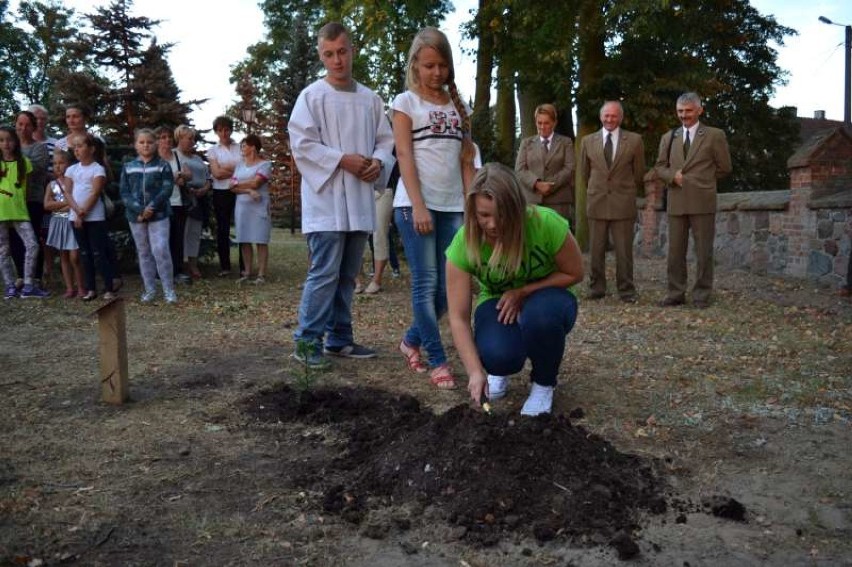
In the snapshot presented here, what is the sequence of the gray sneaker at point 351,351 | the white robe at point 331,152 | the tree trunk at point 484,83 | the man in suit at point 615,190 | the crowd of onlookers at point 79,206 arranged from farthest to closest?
the tree trunk at point 484,83 → the man in suit at point 615,190 → the crowd of onlookers at point 79,206 → the gray sneaker at point 351,351 → the white robe at point 331,152

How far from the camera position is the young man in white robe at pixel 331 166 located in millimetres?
4848

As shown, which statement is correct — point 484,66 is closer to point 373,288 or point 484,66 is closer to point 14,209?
point 373,288

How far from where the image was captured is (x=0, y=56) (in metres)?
41.0

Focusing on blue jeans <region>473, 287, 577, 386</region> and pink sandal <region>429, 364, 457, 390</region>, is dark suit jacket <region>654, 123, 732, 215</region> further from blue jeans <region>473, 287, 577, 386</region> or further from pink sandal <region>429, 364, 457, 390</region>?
blue jeans <region>473, 287, 577, 386</region>

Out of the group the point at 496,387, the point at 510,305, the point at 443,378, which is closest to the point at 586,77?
the point at 443,378

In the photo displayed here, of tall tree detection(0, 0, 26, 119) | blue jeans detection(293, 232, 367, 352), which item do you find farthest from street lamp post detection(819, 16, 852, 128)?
tall tree detection(0, 0, 26, 119)

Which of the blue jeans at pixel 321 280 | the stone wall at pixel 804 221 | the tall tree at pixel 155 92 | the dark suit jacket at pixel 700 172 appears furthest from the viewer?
the tall tree at pixel 155 92

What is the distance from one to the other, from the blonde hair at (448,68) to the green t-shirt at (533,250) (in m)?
1.15

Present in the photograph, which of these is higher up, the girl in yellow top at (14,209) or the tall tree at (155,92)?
the tall tree at (155,92)

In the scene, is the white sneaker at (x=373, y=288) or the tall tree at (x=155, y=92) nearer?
the white sneaker at (x=373, y=288)

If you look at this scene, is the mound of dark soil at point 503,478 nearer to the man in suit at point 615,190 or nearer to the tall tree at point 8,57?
the man in suit at point 615,190

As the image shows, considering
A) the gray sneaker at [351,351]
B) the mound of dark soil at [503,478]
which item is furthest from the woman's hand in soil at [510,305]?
the gray sneaker at [351,351]

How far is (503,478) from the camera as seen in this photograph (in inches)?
115

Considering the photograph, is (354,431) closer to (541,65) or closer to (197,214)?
(197,214)
